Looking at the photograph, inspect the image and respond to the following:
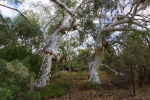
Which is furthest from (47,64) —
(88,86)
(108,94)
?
(108,94)

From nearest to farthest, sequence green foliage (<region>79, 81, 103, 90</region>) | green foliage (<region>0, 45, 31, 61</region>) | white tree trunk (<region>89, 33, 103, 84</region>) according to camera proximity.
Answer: green foliage (<region>0, 45, 31, 61</region>), green foliage (<region>79, 81, 103, 90</region>), white tree trunk (<region>89, 33, 103, 84</region>)

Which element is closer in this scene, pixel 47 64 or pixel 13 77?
pixel 13 77

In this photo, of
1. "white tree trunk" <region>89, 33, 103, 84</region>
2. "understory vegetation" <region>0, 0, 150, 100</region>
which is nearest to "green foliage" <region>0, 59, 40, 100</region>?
"understory vegetation" <region>0, 0, 150, 100</region>

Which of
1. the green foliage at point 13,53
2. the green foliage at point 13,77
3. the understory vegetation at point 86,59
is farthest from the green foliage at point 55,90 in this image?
the green foliage at point 13,77

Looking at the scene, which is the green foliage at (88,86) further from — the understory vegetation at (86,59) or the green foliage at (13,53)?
the green foliage at (13,53)

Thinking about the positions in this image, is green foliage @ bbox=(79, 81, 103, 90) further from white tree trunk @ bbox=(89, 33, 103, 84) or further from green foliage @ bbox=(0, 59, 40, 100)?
green foliage @ bbox=(0, 59, 40, 100)

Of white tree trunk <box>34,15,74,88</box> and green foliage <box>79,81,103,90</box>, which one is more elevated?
white tree trunk <box>34,15,74,88</box>

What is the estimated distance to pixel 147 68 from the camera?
325 inches

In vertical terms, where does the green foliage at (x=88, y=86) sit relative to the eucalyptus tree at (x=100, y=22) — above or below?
below

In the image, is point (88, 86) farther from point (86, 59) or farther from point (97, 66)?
point (86, 59)

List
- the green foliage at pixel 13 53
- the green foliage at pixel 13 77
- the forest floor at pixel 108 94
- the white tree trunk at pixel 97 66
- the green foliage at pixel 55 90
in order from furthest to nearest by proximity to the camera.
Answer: the white tree trunk at pixel 97 66
the green foliage at pixel 55 90
the green foliage at pixel 13 53
the forest floor at pixel 108 94
the green foliage at pixel 13 77

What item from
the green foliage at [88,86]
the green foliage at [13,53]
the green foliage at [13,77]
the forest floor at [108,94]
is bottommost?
Result: the forest floor at [108,94]

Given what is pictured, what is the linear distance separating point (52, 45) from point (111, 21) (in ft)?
11.8

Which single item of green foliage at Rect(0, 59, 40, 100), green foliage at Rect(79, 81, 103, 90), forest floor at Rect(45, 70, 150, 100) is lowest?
forest floor at Rect(45, 70, 150, 100)
